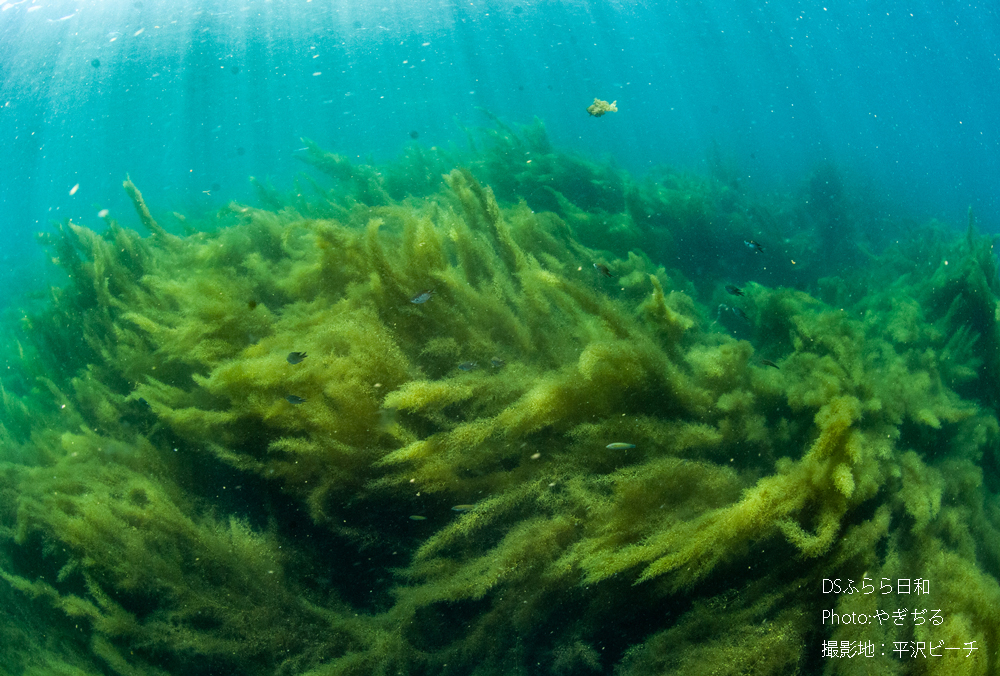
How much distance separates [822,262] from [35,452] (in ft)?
31.0

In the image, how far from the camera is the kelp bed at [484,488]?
1.90m

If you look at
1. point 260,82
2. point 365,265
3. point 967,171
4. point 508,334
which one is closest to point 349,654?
point 508,334

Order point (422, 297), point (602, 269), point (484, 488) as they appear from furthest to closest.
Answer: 1. point (602, 269)
2. point (422, 297)
3. point (484, 488)

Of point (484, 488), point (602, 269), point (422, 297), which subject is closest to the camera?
point (484, 488)

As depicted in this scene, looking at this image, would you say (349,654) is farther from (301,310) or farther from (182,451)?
(301,310)

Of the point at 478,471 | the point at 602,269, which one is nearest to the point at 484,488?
the point at 478,471

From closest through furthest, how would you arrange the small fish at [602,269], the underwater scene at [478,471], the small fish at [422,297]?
the underwater scene at [478,471] → the small fish at [422,297] → the small fish at [602,269]

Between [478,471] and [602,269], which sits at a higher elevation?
[602,269]

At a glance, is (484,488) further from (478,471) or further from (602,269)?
A: (602,269)

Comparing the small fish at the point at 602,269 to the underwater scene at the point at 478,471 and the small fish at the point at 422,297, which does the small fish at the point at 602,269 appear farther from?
the small fish at the point at 422,297

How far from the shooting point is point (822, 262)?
7.10 meters

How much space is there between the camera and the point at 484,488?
2236 mm

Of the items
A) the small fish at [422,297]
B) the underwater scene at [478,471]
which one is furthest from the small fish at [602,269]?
the small fish at [422,297]

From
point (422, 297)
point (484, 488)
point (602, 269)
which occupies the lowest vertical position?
point (484, 488)
